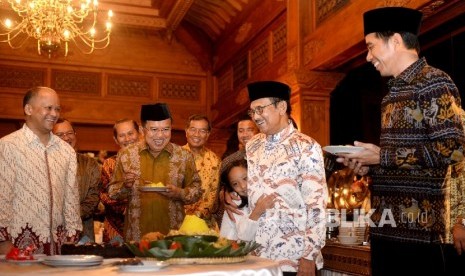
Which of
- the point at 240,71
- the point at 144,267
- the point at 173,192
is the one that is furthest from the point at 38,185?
the point at 240,71

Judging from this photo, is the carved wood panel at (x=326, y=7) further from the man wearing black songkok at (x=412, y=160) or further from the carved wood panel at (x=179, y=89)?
the carved wood panel at (x=179, y=89)

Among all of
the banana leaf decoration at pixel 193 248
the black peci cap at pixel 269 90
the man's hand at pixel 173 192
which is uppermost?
the black peci cap at pixel 269 90

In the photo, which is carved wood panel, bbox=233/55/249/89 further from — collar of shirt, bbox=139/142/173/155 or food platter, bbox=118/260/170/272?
food platter, bbox=118/260/170/272

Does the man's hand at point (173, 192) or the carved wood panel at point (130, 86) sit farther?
the carved wood panel at point (130, 86)

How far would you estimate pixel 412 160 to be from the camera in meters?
2.41

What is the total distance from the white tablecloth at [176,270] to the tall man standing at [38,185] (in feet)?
4.37

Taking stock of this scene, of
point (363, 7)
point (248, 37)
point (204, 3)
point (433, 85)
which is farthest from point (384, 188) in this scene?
point (204, 3)

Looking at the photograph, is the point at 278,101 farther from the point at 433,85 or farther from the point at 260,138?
the point at 433,85

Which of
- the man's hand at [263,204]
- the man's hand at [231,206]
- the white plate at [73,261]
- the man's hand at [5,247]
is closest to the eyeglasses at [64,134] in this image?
the man's hand at [5,247]

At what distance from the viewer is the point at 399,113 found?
8.21 feet

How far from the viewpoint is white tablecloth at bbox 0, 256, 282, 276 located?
1.92 meters

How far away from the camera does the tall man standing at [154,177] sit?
414cm

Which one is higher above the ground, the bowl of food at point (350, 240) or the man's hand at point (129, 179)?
the man's hand at point (129, 179)

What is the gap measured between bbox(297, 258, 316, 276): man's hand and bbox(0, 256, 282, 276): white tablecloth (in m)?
0.82
